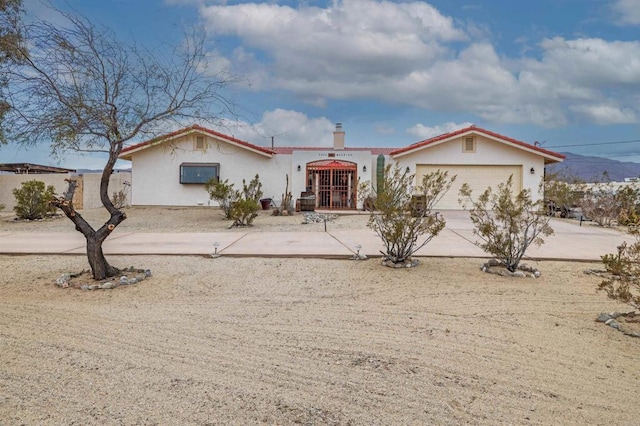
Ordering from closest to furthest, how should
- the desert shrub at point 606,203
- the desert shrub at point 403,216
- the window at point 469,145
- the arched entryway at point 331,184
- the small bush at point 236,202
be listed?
the desert shrub at point 403,216 < the small bush at point 236,202 < the desert shrub at point 606,203 < the arched entryway at point 331,184 < the window at point 469,145

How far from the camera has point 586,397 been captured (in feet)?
11.5

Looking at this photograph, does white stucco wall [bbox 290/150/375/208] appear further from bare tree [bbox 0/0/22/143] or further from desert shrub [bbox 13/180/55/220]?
bare tree [bbox 0/0/22/143]

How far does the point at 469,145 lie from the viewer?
73.5ft

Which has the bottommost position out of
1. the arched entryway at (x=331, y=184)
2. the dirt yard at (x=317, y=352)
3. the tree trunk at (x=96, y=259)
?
the dirt yard at (x=317, y=352)

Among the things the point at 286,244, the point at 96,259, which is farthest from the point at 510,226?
the point at 96,259

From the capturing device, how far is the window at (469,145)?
22359 millimetres

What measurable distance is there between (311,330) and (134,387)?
1.96 metres

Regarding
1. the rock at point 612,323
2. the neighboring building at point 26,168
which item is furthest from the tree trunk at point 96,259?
the neighboring building at point 26,168

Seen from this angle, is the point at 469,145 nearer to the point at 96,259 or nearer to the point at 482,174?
the point at 482,174

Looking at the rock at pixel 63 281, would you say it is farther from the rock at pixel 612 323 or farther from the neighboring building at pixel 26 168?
the neighboring building at pixel 26 168

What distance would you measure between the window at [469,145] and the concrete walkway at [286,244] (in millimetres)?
8885

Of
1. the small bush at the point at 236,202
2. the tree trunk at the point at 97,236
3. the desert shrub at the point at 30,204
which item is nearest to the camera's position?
the tree trunk at the point at 97,236

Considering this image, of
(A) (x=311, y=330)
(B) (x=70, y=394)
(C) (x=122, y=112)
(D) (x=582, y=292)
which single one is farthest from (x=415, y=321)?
(C) (x=122, y=112)

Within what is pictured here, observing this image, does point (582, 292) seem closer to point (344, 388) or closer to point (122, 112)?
point (344, 388)
